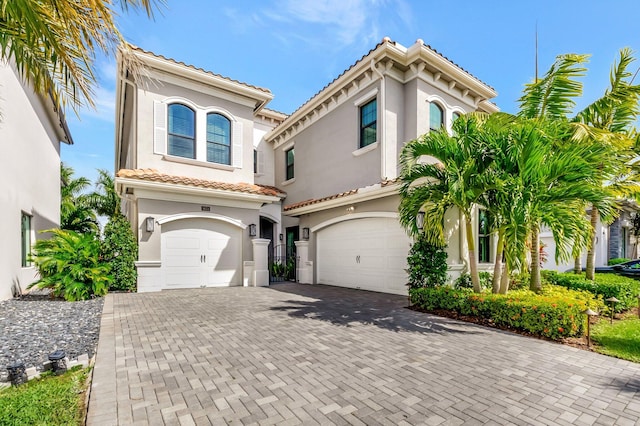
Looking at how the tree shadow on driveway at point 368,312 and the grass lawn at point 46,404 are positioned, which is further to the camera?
the tree shadow on driveway at point 368,312

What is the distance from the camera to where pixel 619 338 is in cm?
573

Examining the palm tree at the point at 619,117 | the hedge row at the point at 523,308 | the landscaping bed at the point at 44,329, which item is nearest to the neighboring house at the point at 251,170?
the hedge row at the point at 523,308

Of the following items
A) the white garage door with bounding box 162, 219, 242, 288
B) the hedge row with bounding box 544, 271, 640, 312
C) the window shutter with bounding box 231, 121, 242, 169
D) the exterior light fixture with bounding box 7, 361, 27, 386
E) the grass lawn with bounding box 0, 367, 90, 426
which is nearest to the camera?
the grass lawn with bounding box 0, 367, 90, 426

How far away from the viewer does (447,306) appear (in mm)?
7520

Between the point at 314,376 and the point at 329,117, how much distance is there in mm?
12325

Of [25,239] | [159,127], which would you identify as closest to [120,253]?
[25,239]

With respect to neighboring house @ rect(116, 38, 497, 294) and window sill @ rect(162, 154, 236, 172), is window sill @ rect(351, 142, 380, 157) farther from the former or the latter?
window sill @ rect(162, 154, 236, 172)

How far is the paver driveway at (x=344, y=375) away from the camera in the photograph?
317 centimetres

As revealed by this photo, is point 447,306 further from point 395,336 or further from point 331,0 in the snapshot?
point 331,0

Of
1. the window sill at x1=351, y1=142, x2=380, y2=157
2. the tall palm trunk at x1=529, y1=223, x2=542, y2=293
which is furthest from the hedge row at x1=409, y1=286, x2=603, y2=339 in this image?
the window sill at x1=351, y1=142, x2=380, y2=157

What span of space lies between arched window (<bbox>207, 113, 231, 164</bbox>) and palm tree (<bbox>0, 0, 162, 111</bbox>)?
8.18m

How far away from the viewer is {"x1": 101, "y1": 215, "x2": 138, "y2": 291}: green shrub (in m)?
10.1

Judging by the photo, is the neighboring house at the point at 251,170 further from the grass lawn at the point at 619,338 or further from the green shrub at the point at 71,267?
the grass lawn at the point at 619,338

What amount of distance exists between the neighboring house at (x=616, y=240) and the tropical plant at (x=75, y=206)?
28.1m
